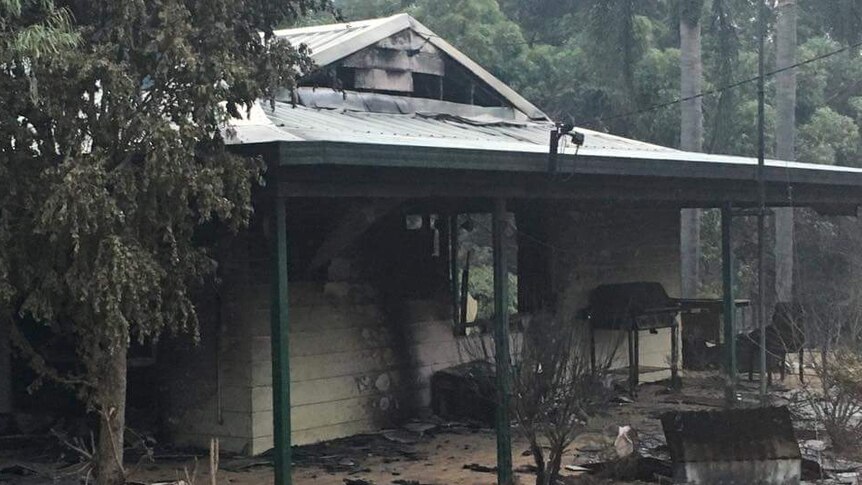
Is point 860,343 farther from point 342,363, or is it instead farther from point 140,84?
point 140,84

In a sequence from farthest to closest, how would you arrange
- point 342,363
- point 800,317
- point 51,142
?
1. point 800,317
2. point 342,363
3. point 51,142

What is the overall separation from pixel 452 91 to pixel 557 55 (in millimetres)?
14588

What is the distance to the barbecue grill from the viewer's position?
14688mm

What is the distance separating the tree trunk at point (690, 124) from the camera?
2314 centimetres

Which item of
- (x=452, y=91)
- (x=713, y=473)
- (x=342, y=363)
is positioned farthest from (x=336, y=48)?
(x=713, y=473)

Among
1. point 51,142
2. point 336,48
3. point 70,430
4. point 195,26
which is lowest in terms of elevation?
point 70,430

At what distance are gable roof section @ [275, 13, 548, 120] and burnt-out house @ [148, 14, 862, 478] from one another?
1.3 inches

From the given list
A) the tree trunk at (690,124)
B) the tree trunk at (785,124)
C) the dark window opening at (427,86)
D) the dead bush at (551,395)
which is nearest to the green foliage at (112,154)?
the dead bush at (551,395)

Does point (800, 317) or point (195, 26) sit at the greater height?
point (195, 26)

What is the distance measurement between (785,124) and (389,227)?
530 inches

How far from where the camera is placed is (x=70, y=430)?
11.3m

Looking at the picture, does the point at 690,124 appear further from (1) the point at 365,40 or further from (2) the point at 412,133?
(2) the point at 412,133

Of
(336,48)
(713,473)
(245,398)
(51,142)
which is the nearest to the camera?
(51,142)

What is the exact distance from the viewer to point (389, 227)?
1298cm
